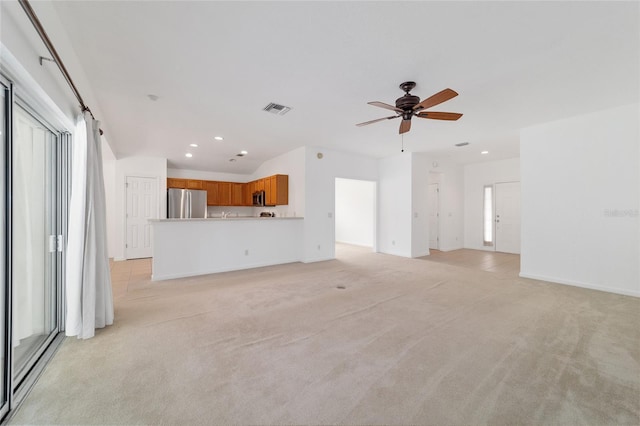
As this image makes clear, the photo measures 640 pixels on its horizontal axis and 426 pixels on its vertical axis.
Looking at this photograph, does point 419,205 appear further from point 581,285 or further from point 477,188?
point 581,285

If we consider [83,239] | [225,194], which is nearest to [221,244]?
[83,239]

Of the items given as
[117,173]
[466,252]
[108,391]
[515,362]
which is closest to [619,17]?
[515,362]

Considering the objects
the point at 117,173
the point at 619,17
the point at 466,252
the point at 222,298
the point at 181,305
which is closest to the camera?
the point at 619,17

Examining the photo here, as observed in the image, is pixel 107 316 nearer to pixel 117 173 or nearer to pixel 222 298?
pixel 222 298

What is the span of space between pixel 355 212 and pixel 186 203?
5325 millimetres

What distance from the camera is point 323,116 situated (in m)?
4.03

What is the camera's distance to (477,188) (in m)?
7.99

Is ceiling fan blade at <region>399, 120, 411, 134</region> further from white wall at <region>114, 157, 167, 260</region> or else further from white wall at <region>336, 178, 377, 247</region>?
white wall at <region>114, 157, 167, 260</region>

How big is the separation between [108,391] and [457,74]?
13.3 feet

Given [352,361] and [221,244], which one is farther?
[221,244]

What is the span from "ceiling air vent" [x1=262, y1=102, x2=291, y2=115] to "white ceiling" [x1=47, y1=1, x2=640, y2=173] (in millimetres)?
102

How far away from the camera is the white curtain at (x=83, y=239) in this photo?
240 cm

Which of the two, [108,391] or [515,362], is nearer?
[108,391]

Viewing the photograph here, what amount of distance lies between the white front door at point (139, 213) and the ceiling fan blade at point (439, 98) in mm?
6606
